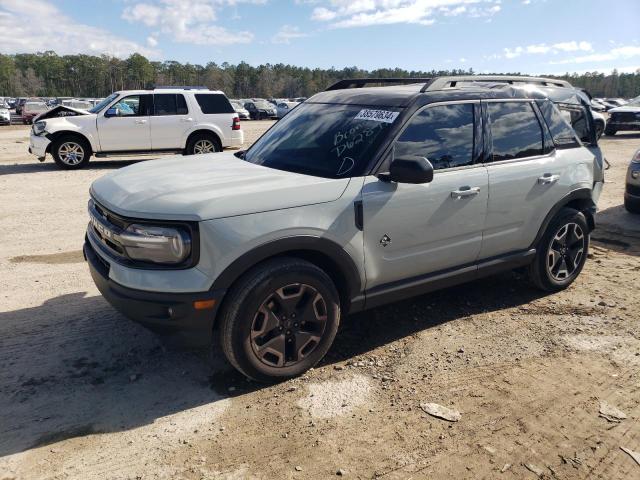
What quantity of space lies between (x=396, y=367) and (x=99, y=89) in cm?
12400

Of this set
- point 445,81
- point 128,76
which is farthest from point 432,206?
point 128,76

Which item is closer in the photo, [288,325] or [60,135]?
[288,325]

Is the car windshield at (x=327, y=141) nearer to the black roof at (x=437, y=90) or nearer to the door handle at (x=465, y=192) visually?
the black roof at (x=437, y=90)

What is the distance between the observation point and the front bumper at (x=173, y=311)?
2.88 metres

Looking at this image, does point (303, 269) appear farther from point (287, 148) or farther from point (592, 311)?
point (592, 311)

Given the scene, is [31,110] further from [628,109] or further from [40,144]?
[628,109]

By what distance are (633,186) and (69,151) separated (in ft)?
37.8

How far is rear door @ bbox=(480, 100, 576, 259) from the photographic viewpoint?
4.09 metres

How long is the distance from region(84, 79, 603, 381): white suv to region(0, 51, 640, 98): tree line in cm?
10132

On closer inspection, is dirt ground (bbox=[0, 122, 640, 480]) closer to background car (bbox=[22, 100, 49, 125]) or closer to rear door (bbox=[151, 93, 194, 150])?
rear door (bbox=[151, 93, 194, 150])

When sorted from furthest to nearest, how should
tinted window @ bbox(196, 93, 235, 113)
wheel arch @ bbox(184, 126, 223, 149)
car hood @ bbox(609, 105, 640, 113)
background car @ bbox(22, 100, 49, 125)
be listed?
background car @ bbox(22, 100, 49, 125)
car hood @ bbox(609, 105, 640, 113)
tinted window @ bbox(196, 93, 235, 113)
wheel arch @ bbox(184, 126, 223, 149)

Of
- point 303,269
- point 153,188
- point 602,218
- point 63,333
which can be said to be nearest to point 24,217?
point 63,333

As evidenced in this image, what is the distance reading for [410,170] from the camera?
10.7ft

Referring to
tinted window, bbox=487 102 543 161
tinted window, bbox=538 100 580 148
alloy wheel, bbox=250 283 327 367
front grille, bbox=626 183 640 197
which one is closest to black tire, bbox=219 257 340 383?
alloy wheel, bbox=250 283 327 367
